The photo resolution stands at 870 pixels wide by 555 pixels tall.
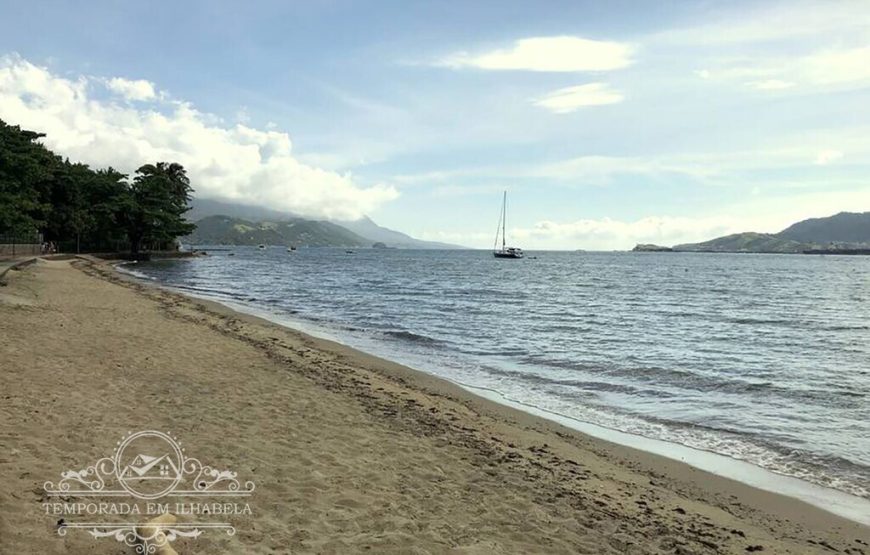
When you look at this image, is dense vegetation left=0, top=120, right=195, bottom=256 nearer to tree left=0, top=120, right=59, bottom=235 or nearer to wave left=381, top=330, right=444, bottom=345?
tree left=0, top=120, right=59, bottom=235

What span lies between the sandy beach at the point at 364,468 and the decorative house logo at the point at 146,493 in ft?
0.52

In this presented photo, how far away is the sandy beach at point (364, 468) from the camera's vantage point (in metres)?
5.59

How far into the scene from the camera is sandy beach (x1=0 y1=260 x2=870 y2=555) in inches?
220

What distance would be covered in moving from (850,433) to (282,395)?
12178mm

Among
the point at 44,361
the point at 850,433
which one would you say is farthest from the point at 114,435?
the point at 850,433

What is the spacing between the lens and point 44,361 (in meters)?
11.5

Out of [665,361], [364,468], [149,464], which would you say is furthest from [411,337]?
[149,464]

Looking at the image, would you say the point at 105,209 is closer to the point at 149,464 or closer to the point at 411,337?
the point at 411,337

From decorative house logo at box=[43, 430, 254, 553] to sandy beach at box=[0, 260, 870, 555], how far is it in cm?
16

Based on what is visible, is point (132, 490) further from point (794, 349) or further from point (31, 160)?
point (31, 160)

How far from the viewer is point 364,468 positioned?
7.50 m

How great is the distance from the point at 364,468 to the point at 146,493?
2.72 meters

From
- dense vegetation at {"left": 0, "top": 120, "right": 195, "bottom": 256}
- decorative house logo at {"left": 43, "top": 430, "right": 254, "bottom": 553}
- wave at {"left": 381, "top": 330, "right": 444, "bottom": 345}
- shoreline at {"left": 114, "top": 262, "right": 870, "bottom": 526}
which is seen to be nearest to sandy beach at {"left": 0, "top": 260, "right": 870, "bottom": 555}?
decorative house logo at {"left": 43, "top": 430, "right": 254, "bottom": 553}

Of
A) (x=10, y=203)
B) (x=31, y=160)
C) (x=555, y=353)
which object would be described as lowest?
(x=555, y=353)
